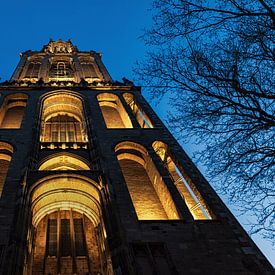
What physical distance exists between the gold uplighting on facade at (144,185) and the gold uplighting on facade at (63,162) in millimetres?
2059

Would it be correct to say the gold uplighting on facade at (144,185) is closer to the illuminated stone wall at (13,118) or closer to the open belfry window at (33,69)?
the illuminated stone wall at (13,118)

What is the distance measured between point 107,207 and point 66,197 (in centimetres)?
257

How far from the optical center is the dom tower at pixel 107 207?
1131 centimetres

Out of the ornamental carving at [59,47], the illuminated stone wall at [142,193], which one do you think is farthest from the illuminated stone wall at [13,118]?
the ornamental carving at [59,47]

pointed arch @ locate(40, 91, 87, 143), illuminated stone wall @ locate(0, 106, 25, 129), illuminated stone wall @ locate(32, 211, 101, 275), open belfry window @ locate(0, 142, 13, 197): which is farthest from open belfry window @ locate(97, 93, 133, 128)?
illuminated stone wall @ locate(32, 211, 101, 275)

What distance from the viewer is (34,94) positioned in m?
23.9

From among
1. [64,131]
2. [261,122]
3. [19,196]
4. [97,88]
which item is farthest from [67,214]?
[97,88]

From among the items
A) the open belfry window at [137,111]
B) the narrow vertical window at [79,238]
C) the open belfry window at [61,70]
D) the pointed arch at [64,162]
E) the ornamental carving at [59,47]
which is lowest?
the narrow vertical window at [79,238]

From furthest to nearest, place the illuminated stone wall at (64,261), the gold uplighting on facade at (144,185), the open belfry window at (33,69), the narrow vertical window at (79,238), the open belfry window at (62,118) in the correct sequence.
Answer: the open belfry window at (33,69)
the open belfry window at (62,118)
the gold uplighting on facade at (144,185)
the narrow vertical window at (79,238)
the illuminated stone wall at (64,261)

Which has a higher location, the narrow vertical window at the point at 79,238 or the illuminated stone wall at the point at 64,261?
the narrow vertical window at the point at 79,238

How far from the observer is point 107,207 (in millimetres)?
12820

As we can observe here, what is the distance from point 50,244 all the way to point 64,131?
8.91 metres

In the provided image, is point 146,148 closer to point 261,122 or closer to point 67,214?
point 67,214

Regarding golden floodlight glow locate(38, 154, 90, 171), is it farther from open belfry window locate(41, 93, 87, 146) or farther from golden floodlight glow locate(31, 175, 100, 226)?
open belfry window locate(41, 93, 87, 146)
